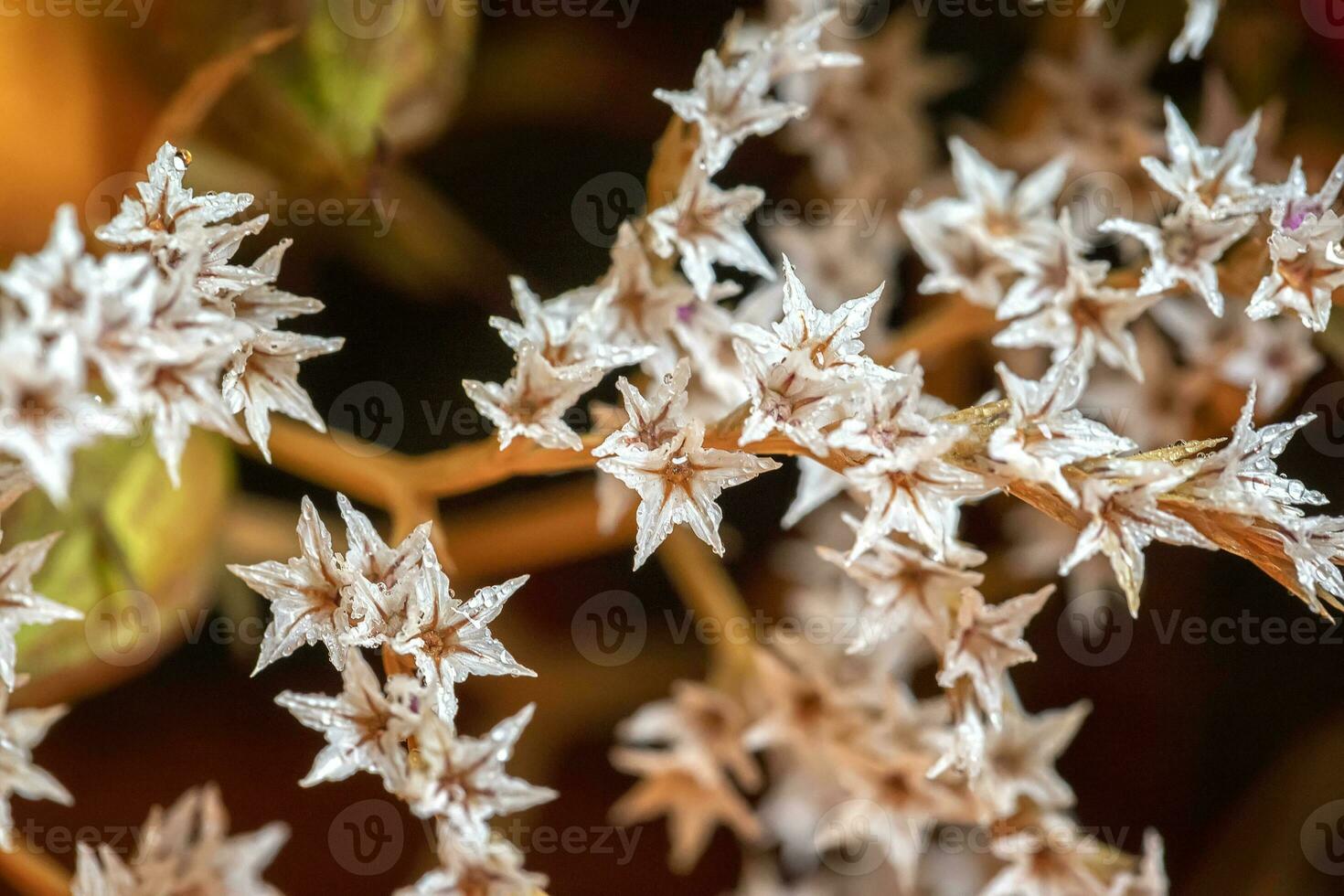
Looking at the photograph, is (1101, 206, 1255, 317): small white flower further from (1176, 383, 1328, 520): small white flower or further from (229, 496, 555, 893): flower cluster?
(229, 496, 555, 893): flower cluster

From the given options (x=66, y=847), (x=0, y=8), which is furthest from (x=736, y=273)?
(x=66, y=847)

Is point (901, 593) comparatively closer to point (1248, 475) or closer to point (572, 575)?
point (1248, 475)

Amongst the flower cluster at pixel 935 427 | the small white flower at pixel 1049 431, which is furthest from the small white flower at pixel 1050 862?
the small white flower at pixel 1049 431

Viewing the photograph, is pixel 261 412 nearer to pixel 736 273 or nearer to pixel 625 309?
pixel 625 309

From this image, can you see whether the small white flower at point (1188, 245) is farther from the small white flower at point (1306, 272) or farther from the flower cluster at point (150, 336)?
the flower cluster at point (150, 336)

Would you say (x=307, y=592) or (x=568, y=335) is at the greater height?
(x=568, y=335)

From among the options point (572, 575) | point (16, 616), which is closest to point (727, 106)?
point (16, 616)
